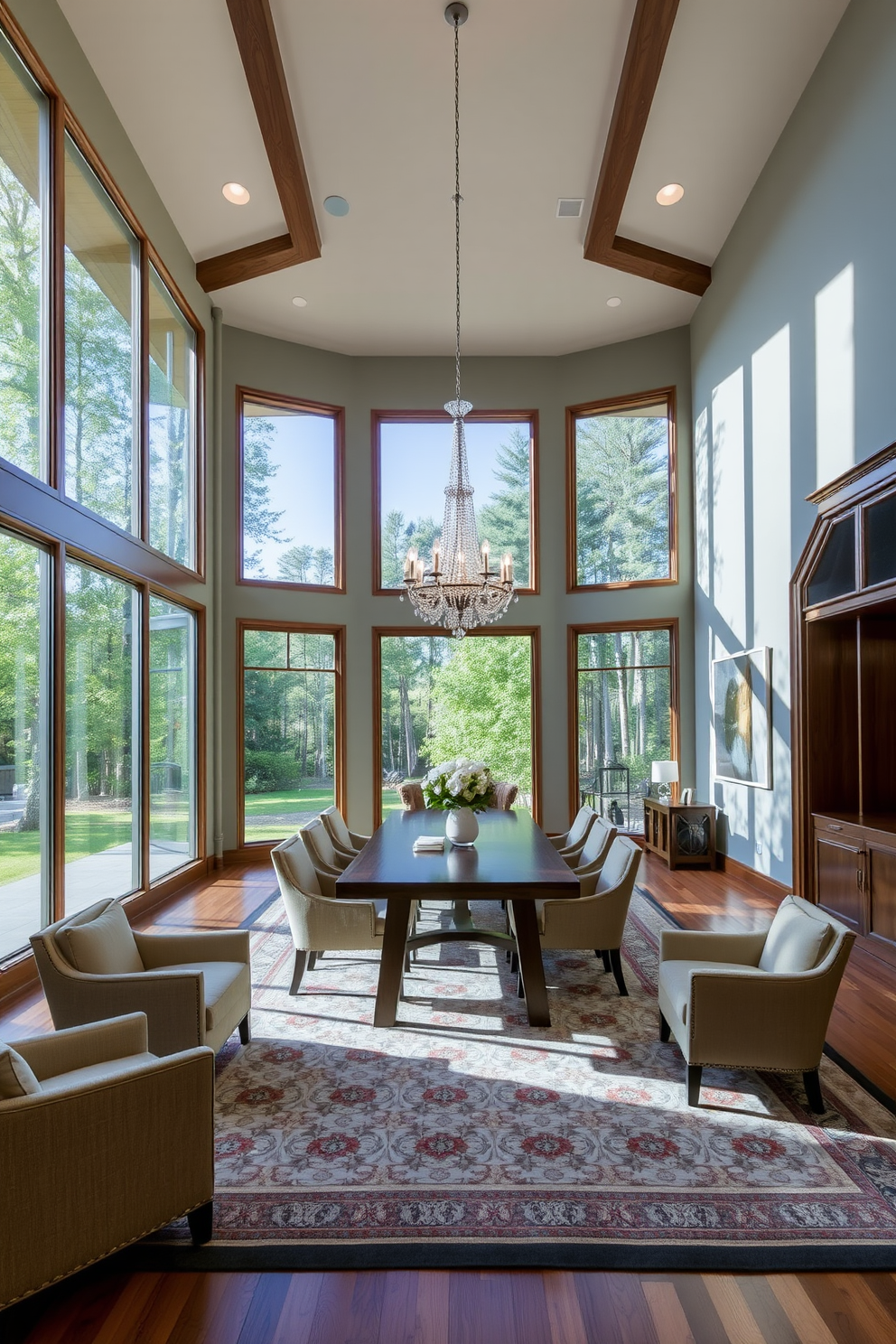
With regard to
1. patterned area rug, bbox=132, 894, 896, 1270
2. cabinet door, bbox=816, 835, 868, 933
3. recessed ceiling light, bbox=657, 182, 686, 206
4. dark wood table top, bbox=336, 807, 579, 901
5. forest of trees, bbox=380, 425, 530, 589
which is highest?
recessed ceiling light, bbox=657, 182, 686, 206

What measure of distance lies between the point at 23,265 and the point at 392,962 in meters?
4.15

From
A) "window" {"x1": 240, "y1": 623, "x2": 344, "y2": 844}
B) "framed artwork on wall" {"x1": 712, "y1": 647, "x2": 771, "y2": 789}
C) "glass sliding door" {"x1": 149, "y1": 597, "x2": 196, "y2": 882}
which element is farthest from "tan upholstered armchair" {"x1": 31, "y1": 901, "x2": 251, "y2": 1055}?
"window" {"x1": 240, "y1": 623, "x2": 344, "y2": 844}

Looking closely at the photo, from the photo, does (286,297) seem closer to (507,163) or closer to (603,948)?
(507,163)

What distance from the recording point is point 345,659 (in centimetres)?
888

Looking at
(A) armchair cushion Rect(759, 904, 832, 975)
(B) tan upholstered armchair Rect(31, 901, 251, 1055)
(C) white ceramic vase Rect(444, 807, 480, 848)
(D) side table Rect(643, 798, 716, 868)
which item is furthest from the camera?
(D) side table Rect(643, 798, 716, 868)

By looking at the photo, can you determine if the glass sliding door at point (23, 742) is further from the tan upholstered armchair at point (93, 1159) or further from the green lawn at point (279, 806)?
the green lawn at point (279, 806)

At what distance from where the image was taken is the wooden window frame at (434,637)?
8.88 metres

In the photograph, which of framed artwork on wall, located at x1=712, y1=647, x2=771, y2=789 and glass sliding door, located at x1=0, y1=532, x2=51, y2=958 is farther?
framed artwork on wall, located at x1=712, y1=647, x2=771, y2=789

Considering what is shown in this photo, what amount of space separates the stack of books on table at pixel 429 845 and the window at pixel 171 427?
3426mm

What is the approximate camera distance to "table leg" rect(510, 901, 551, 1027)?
377 cm

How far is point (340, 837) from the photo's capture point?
17.9 feet

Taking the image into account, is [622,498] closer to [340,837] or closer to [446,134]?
[446,134]

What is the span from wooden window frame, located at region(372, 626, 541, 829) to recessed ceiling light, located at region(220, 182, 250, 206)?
13.1 feet

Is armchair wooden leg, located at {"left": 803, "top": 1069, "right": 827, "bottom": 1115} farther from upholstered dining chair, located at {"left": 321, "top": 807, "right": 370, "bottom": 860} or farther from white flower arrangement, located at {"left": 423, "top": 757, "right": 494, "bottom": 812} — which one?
upholstered dining chair, located at {"left": 321, "top": 807, "right": 370, "bottom": 860}
